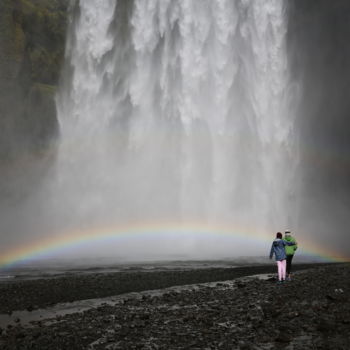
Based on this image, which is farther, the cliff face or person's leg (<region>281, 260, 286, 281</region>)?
the cliff face

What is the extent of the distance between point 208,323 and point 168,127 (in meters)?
33.0

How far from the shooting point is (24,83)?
5794 cm

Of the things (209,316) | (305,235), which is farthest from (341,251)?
(209,316)

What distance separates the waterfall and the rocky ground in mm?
26564

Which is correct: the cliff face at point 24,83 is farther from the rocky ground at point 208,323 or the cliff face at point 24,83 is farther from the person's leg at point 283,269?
the rocky ground at point 208,323

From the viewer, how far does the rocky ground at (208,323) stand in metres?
9.30

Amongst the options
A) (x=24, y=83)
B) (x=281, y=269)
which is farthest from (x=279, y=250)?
(x=24, y=83)

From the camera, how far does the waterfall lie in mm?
41094

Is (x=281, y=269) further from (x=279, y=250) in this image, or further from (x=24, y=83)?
(x=24, y=83)

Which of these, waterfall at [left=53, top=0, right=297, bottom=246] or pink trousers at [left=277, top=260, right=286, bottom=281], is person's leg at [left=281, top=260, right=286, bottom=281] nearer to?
pink trousers at [left=277, top=260, right=286, bottom=281]

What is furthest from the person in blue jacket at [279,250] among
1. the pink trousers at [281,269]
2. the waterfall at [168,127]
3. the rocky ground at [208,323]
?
the waterfall at [168,127]

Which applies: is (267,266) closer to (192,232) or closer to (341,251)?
(341,251)

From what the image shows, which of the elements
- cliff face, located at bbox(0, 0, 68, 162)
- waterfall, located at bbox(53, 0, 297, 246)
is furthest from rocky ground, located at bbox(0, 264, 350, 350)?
cliff face, located at bbox(0, 0, 68, 162)

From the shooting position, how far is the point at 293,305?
12.1m
